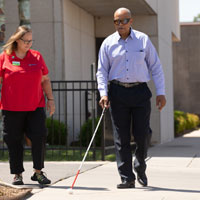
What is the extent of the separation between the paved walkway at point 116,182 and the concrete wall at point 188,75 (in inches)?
742

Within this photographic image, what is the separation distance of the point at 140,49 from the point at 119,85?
1.46 ft

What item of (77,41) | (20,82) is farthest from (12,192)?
(77,41)

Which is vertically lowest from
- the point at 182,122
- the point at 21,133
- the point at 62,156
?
the point at 182,122

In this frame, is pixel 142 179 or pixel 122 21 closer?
pixel 122 21

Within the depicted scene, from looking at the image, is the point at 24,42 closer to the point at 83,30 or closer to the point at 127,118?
the point at 127,118

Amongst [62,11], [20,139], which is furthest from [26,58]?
[62,11]

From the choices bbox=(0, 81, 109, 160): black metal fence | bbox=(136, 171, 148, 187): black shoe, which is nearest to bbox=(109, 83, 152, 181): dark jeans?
bbox=(136, 171, 148, 187): black shoe

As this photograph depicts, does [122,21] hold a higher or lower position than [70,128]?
higher

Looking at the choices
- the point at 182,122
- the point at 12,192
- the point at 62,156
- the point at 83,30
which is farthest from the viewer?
the point at 182,122

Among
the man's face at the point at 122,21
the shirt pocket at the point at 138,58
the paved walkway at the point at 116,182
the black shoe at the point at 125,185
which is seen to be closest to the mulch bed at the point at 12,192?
the paved walkway at the point at 116,182

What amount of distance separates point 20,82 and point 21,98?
17cm

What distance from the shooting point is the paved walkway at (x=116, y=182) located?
6.13 metres

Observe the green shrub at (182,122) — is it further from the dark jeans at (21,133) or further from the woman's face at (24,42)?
the woman's face at (24,42)

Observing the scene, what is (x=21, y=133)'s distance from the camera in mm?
6766
